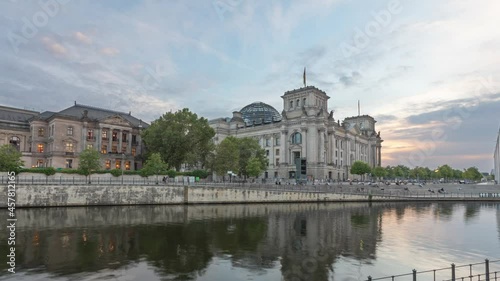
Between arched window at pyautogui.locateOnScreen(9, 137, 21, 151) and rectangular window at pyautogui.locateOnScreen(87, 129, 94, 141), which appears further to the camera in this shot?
rectangular window at pyautogui.locateOnScreen(87, 129, 94, 141)

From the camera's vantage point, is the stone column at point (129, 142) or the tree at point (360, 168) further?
the tree at point (360, 168)

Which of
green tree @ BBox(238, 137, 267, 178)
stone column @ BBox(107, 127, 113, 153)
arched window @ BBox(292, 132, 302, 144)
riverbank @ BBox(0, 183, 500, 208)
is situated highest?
arched window @ BBox(292, 132, 302, 144)

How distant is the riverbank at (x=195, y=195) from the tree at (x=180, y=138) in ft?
72.7

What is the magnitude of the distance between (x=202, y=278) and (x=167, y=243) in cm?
1068

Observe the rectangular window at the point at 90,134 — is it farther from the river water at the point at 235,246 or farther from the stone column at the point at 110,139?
the river water at the point at 235,246

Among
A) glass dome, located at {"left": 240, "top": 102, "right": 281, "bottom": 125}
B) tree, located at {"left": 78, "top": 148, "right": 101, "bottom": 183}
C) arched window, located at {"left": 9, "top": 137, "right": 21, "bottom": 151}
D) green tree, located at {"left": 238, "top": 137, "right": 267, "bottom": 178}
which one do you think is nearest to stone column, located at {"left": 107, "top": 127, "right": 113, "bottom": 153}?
arched window, located at {"left": 9, "top": 137, "right": 21, "bottom": 151}

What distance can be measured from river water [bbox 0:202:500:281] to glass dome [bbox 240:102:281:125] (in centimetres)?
10470

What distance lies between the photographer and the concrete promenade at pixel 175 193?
54.8 meters

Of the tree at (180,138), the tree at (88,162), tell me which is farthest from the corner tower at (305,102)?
the tree at (88,162)

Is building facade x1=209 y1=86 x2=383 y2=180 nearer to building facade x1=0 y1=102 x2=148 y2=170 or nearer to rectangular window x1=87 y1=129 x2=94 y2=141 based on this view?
building facade x1=0 y1=102 x2=148 y2=170

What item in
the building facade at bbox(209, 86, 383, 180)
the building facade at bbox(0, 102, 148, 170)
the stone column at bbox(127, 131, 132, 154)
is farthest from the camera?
the building facade at bbox(209, 86, 383, 180)

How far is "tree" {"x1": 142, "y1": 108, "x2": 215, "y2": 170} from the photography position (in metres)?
87.9

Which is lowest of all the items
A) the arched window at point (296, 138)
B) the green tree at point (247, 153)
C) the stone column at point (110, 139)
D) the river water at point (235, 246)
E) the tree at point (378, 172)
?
the river water at point (235, 246)

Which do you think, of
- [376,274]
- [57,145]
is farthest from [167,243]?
[57,145]
